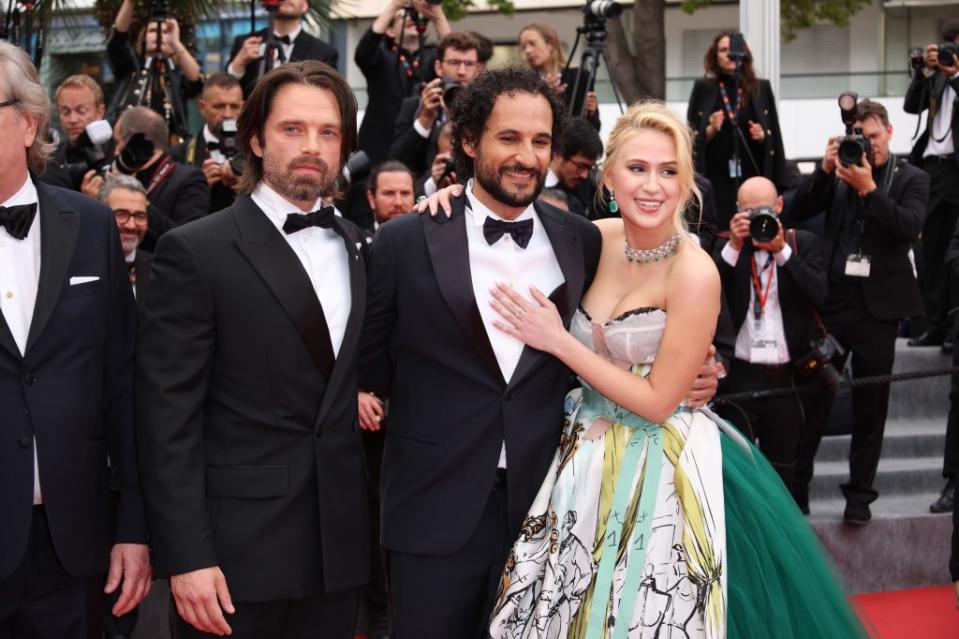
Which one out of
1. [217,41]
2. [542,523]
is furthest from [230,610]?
[217,41]

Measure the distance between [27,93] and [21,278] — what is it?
41cm

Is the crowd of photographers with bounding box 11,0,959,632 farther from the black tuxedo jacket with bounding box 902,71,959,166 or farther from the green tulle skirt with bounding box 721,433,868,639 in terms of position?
the green tulle skirt with bounding box 721,433,868,639

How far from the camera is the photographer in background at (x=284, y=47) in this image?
20.8ft

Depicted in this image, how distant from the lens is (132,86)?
682cm

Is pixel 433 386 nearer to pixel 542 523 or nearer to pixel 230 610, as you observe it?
pixel 542 523

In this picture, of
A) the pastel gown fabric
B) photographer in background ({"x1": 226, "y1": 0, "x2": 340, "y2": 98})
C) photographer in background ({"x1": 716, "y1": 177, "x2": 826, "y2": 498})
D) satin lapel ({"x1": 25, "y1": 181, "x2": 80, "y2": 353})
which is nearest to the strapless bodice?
the pastel gown fabric

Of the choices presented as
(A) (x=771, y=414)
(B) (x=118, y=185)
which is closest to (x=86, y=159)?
(B) (x=118, y=185)

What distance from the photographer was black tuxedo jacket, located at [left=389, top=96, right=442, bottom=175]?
6.20 metres

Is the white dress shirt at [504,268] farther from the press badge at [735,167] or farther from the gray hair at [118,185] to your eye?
the press badge at [735,167]

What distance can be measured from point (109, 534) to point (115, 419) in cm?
27

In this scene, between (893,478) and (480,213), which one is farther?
(893,478)

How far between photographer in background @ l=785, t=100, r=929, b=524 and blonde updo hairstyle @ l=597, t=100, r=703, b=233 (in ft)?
8.83

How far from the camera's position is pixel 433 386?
9.99 ft

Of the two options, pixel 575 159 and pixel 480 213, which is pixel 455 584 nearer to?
pixel 480 213
